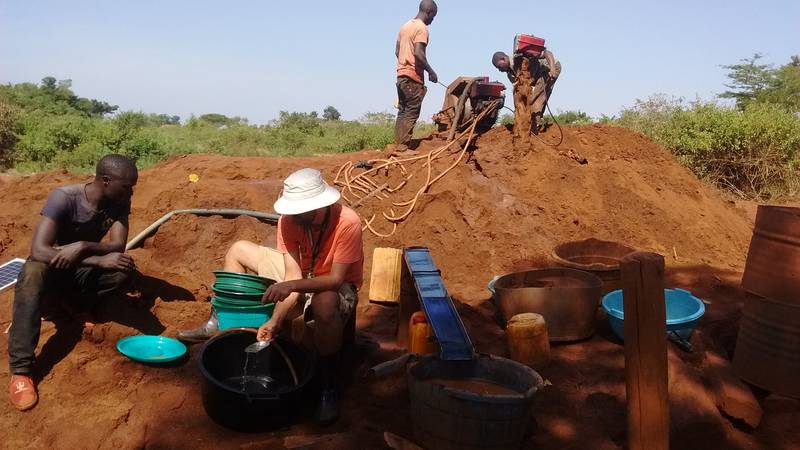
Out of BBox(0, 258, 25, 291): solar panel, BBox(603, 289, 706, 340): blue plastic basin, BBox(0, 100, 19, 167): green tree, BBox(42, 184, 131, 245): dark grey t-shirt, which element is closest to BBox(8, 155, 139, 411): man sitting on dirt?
BBox(42, 184, 131, 245): dark grey t-shirt

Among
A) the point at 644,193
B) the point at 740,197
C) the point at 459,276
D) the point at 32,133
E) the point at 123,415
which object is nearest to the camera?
the point at 123,415

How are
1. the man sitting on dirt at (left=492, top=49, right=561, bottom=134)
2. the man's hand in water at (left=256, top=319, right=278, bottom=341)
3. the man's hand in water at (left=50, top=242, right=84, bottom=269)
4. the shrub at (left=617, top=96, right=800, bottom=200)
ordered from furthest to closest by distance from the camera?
the shrub at (left=617, top=96, right=800, bottom=200)
the man sitting on dirt at (left=492, top=49, right=561, bottom=134)
the man's hand in water at (left=50, top=242, right=84, bottom=269)
the man's hand in water at (left=256, top=319, right=278, bottom=341)

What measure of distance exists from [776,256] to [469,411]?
2.13 meters

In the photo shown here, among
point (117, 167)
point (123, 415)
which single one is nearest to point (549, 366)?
point (123, 415)

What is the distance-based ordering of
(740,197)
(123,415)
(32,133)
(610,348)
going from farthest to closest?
1. (32,133)
2. (740,197)
3. (610,348)
4. (123,415)

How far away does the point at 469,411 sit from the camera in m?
2.52

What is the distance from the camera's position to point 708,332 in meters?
4.20

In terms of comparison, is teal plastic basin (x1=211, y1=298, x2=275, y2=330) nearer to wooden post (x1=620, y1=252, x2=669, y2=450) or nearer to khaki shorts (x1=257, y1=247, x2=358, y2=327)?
khaki shorts (x1=257, y1=247, x2=358, y2=327)

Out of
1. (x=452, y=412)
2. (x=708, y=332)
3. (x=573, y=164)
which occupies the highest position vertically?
(x=573, y=164)

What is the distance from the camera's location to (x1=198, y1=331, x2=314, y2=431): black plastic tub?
2.95 m

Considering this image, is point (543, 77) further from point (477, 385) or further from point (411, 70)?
point (477, 385)

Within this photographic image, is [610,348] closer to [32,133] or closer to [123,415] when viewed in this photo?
[123,415]

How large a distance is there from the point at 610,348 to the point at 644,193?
343cm

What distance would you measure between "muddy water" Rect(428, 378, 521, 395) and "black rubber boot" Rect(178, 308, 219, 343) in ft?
5.53
